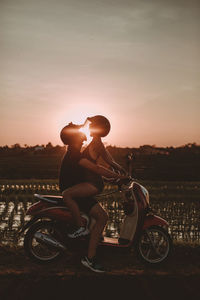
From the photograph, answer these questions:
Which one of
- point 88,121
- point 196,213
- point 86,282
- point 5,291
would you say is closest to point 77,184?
point 88,121

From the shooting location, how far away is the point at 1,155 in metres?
66.1

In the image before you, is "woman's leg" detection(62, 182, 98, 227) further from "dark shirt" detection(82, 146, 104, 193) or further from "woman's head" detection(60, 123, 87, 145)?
"woman's head" detection(60, 123, 87, 145)

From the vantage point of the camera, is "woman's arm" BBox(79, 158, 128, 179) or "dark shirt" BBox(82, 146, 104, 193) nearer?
"woman's arm" BBox(79, 158, 128, 179)

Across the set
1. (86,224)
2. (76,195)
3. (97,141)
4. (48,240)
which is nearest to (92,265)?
(86,224)

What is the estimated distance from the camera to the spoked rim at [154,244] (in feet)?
16.0

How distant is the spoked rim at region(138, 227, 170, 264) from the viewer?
16.0 ft

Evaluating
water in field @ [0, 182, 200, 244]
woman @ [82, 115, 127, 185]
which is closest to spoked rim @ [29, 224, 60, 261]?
woman @ [82, 115, 127, 185]

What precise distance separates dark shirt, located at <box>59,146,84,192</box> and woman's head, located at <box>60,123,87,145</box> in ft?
0.32

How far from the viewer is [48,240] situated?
15.3ft

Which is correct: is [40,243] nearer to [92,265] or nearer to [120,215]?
[92,265]

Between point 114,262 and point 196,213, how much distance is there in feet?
21.8

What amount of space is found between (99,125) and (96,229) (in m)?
1.23

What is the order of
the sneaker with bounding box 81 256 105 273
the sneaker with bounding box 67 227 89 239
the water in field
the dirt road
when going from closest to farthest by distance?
the dirt road, the sneaker with bounding box 81 256 105 273, the sneaker with bounding box 67 227 89 239, the water in field

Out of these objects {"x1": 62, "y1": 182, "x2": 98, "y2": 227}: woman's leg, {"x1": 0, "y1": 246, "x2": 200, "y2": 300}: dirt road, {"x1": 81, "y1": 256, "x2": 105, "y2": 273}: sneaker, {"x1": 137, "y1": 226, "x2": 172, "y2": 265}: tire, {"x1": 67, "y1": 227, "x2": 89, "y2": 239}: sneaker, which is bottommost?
{"x1": 0, "y1": 246, "x2": 200, "y2": 300}: dirt road
